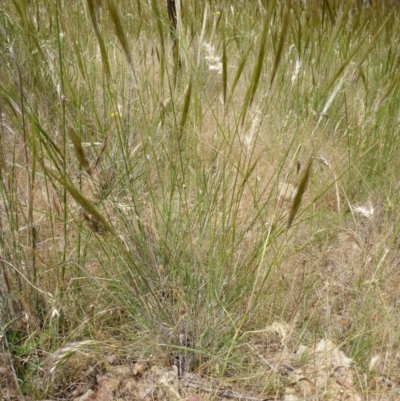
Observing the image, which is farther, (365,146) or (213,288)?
(365,146)

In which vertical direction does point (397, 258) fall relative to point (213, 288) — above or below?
below

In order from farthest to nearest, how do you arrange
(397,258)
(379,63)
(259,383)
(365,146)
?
(379,63)
(365,146)
(397,258)
(259,383)

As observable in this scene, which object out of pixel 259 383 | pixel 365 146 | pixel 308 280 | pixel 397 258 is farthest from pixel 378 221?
pixel 259 383

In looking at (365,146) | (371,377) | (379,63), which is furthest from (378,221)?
(379,63)

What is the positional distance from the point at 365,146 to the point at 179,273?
90 cm

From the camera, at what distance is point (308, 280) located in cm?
107

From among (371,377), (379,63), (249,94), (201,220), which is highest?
(249,94)

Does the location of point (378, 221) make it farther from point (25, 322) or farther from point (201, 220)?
point (25, 322)

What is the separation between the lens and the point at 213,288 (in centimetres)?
94

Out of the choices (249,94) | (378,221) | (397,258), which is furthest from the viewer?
(378,221)

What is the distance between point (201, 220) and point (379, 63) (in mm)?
1481

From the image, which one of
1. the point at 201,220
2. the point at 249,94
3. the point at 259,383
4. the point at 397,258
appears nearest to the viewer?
the point at 249,94

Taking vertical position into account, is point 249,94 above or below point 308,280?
above

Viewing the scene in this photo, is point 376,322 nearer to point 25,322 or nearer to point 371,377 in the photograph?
point 371,377
